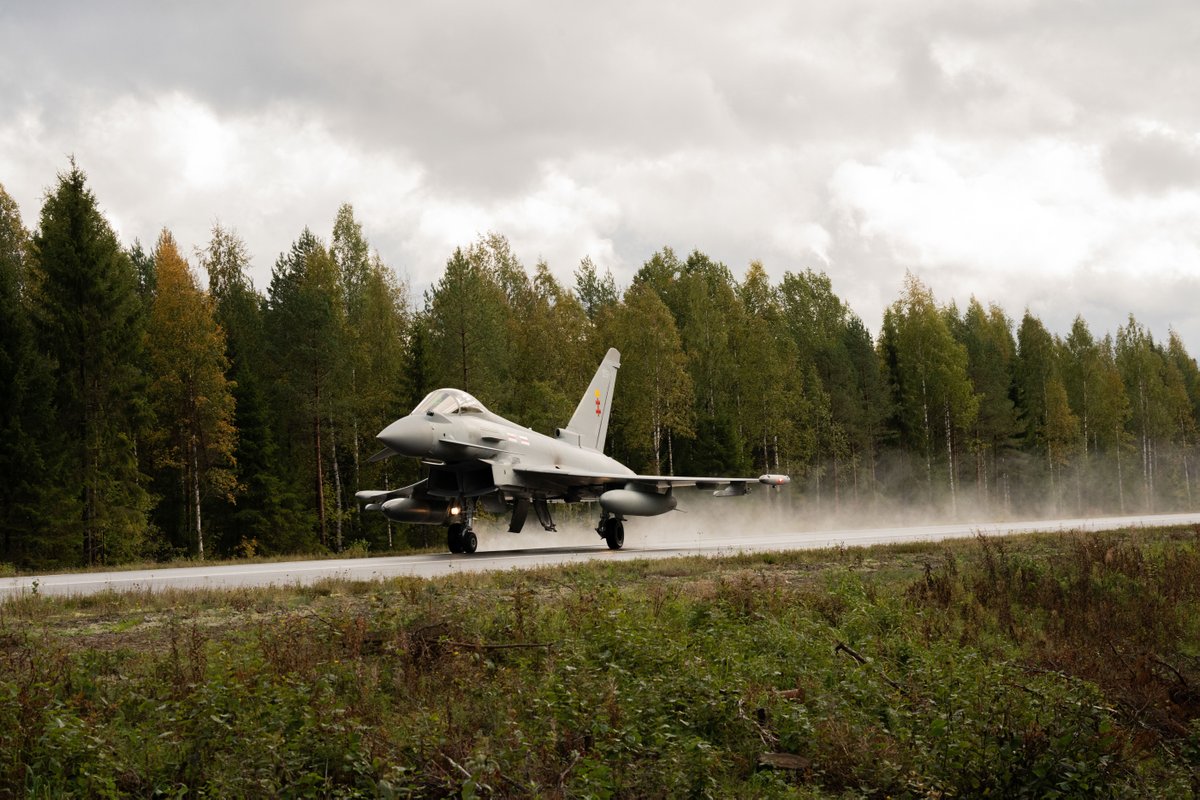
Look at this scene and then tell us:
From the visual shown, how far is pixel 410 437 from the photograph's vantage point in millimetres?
21344

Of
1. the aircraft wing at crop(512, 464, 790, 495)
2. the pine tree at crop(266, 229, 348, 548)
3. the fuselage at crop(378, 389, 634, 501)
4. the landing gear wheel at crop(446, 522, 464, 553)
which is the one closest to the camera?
the fuselage at crop(378, 389, 634, 501)

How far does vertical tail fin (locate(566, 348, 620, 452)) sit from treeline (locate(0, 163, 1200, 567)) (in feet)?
45.5

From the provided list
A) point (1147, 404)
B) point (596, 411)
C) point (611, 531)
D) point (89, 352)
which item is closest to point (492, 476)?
point (611, 531)

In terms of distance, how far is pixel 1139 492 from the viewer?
80.9 m

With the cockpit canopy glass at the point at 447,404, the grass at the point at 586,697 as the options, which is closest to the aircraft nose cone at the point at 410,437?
the cockpit canopy glass at the point at 447,404

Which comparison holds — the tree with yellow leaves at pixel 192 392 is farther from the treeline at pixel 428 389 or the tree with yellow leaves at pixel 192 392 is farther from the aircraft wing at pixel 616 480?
the aircraft wing at pixel 616 480

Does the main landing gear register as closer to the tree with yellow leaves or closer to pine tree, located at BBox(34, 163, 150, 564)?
pine tree, located at BBox(34, 163, 150, 564)

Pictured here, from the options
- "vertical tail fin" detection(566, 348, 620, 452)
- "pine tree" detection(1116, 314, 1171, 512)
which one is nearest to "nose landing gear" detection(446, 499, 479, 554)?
"vertical tail fin" detection(566, 348, 620, 452)

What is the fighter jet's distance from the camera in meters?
22.1

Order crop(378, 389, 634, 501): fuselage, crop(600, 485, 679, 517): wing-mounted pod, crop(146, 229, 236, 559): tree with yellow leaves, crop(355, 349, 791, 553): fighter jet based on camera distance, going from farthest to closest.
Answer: crop(146, 229, 236, 559): tree with yellow leaves
crop(600, 485, 679, 517): wing-mounted pod
crop(355, 349, 791, 553): fighter jet
crop(378, 389, 634, 501): fuselage

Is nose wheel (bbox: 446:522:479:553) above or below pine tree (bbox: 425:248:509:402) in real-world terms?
below

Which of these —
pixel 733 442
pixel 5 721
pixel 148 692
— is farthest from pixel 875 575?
pixel 733 442

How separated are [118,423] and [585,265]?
42.8 metres

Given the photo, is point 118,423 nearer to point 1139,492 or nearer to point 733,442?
point 733,442
